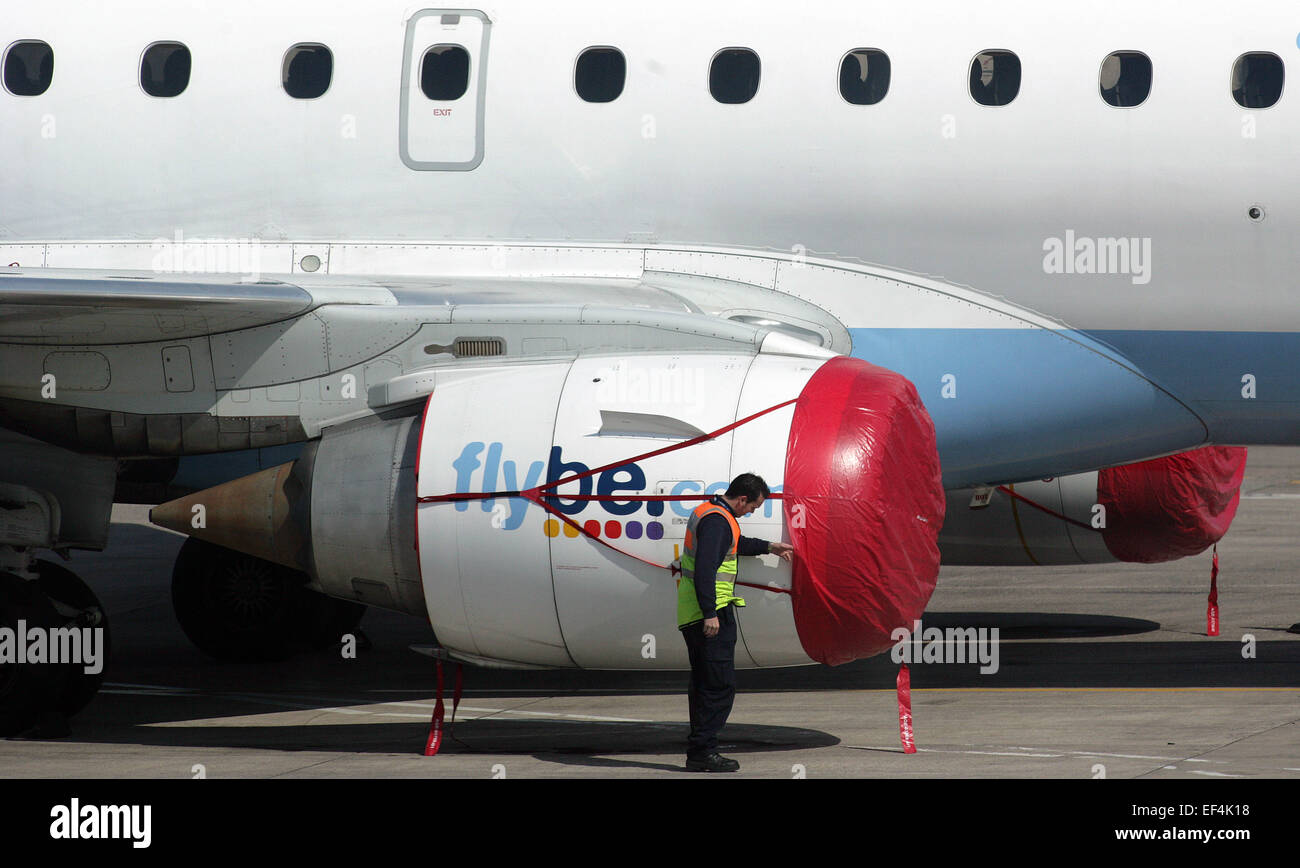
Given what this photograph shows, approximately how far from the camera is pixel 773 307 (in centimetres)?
1079

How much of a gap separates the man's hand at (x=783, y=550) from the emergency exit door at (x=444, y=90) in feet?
12.5

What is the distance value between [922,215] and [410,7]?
3.83m

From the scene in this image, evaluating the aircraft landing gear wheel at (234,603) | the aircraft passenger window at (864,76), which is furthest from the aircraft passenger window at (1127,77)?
the aircraft landing gear wheel at (234,603)

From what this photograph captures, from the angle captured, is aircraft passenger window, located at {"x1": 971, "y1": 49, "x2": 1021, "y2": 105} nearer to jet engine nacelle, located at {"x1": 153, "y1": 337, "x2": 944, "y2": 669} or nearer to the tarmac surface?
jet engine nacelle, located at {"x1": 153, "y1": 337, "x2": 944, "y2": 669}

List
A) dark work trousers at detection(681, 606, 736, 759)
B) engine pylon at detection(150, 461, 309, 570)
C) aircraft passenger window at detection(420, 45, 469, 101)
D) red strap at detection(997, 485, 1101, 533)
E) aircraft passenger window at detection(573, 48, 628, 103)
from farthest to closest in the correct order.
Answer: red strap at detection(997, 485, 1101, 533)
aircraft passenger window at detection(420, 45, 469, 101)
aircraft passenger window at detection(573, 48, 628, 103)
engine pylon at detection(150, 461, 309, 570)
dark work trousers at detection(681, 606, 736, 759)

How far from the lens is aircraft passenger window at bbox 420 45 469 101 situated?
1097 centimetres

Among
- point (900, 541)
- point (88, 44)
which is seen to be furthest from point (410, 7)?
point (900, 541)

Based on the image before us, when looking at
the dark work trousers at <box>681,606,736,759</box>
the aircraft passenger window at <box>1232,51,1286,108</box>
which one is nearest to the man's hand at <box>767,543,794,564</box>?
the dark work trousers at <box>681,606,736,759</box>

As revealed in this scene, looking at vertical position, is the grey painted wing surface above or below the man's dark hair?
above

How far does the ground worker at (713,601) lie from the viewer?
8711mm

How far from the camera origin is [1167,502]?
14211 millimetres

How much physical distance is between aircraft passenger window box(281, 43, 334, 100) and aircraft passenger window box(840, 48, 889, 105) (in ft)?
11.7

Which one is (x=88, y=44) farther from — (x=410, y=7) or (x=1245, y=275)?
(x=1245, y=275)

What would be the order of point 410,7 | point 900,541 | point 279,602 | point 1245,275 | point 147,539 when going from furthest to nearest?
point 147,539
point 279,602
point 410,7
point 1245,275
point 900,541
